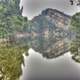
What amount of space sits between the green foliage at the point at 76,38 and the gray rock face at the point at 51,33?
2.2 inches

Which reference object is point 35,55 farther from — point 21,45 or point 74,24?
point 74,24

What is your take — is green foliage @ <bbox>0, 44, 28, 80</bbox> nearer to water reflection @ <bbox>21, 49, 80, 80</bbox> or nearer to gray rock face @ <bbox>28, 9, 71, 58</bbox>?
water reflection @ <bbox>21, 49, 80, 80</bbox>

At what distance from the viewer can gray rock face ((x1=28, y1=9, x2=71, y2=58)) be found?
2.29m

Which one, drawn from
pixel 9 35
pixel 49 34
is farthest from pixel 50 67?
pixel 9 35

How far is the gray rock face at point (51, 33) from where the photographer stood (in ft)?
7.53

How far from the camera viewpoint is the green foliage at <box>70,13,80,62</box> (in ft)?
7.52

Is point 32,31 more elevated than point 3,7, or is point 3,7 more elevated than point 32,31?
point 3,7

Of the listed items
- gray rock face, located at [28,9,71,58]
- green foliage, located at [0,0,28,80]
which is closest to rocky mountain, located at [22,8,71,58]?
gray rock face, located at [28,9,71,58]

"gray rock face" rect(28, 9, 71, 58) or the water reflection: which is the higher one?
"gray rock face" rect(28, 9, 71, 58)

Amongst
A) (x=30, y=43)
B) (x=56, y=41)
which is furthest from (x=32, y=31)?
(x=56, y=41)

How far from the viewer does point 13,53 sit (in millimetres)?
2256

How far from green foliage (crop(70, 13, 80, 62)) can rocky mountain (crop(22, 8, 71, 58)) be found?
0.18 feet

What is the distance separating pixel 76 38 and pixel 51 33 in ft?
0.91

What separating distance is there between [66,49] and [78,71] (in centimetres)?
27
